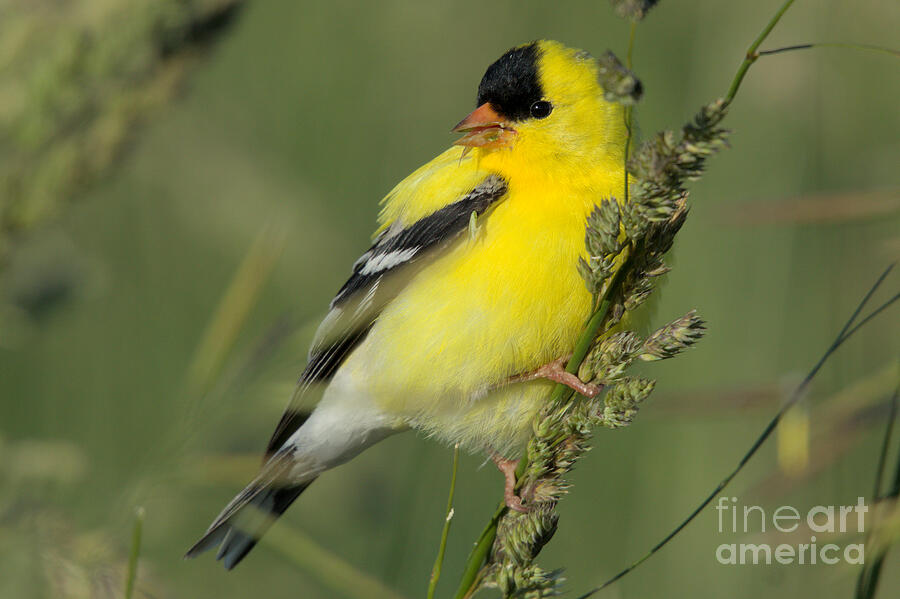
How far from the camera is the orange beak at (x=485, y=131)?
2469 millimetres

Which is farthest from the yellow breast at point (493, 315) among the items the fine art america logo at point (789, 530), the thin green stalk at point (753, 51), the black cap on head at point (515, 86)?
the thin green stalk at point (753, 51)

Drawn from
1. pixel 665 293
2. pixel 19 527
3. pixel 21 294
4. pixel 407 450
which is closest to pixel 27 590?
pixel 19 527

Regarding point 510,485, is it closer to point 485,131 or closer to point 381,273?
point 381,273

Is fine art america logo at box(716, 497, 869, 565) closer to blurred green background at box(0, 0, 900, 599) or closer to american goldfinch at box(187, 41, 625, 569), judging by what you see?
blurred green background at box(0, 0, 900, 599)

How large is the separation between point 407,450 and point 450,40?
1.83 m

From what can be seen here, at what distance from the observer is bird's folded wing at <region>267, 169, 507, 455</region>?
2.38 m

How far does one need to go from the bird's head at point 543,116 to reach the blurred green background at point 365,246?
48 centimetres

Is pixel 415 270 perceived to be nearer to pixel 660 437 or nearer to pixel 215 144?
pixel 660 437

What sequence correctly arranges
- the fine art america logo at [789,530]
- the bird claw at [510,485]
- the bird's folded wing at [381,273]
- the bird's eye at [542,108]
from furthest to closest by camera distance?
the bird's eye at [542,108]
the bird's folded wing at [381,273]
the bird claw at [510,485]
the fine art america logo at [789,530]

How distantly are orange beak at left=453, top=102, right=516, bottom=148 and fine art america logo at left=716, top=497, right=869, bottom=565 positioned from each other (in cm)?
119

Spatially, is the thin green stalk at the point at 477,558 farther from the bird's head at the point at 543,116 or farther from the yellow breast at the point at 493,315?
the bird's head at the point at 543,116

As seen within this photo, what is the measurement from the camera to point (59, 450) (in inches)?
63.8

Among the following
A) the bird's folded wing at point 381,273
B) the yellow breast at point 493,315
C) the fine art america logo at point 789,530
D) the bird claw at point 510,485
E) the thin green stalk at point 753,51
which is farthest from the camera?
the bird's folded wing at point 381,273

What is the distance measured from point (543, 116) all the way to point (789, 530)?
4.54 ft
